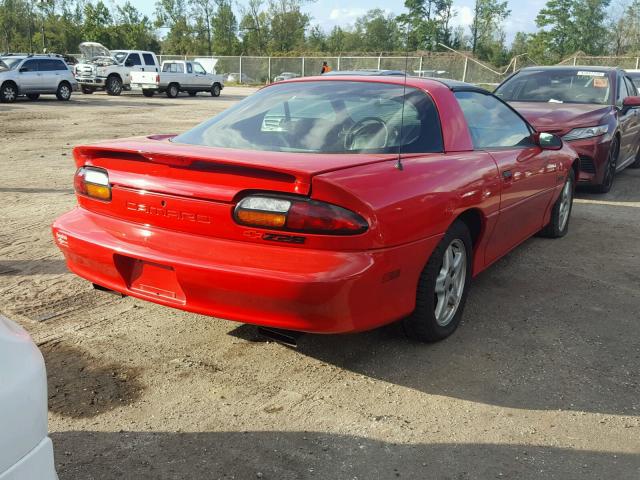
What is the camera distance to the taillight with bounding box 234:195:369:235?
2779mm

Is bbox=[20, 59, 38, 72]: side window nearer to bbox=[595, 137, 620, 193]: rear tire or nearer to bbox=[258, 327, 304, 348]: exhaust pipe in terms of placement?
bbox=[595, 137, 620, 193]: rear tire

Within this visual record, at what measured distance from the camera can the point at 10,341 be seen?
1.54 m

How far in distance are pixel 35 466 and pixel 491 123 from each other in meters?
3.77

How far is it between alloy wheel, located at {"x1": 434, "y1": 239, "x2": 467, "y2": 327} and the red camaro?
0.01 meters

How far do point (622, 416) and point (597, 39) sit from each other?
278 feet

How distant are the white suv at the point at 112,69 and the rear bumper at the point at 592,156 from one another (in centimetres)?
2519

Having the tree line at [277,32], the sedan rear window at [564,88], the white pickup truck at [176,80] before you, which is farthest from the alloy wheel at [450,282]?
the tree line at [277,32]

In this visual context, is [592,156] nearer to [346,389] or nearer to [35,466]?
[346,389]

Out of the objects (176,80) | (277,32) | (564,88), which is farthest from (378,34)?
(564,88)

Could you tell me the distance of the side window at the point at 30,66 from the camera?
22922 millimetres

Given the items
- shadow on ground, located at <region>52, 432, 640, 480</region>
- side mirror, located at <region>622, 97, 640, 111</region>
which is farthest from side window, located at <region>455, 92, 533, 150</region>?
side mirror, located at <region>622, 97, 640, 111</region>

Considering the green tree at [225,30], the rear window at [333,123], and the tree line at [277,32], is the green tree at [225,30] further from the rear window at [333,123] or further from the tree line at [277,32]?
the rear window at [333,123]

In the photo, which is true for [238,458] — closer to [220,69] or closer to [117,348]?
[117,348]

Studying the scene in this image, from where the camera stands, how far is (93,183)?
3383mm
